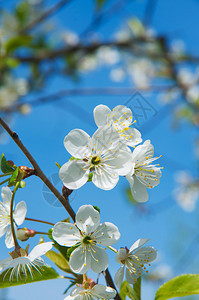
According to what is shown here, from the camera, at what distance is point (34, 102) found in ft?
8.31

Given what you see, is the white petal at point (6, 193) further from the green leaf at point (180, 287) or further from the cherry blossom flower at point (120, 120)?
the green leaf at point (180, 287)

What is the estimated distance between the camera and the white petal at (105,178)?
2.49 feet

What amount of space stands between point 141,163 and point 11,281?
0.47 meters

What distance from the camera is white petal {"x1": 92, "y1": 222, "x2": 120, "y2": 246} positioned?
74cm

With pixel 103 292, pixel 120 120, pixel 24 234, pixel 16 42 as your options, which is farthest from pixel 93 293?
pixel 16 42

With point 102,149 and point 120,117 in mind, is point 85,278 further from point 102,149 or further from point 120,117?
point 120,117

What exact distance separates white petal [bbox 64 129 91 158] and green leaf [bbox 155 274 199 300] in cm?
44

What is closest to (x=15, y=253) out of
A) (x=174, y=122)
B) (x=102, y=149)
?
(x=102, y=149)

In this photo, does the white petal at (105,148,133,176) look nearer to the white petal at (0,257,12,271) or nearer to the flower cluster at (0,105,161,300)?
the flower cluster at (0,105,161,300)

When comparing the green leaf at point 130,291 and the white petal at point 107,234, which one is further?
the green leaf at point 130,291

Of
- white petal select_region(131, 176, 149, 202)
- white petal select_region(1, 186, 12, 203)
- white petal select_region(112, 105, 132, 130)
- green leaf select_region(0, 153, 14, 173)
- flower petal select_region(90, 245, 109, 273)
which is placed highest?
white petal select_region(112, 105, 132, 130)

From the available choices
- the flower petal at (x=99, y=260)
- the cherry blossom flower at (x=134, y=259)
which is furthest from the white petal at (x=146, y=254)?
the flower petal at (x=99, y=260)

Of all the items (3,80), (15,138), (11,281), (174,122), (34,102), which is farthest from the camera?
(174,122)

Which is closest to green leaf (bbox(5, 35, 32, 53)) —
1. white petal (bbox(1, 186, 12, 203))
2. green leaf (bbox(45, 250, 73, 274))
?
white petal (bbox(1, 186, 12, 203))
